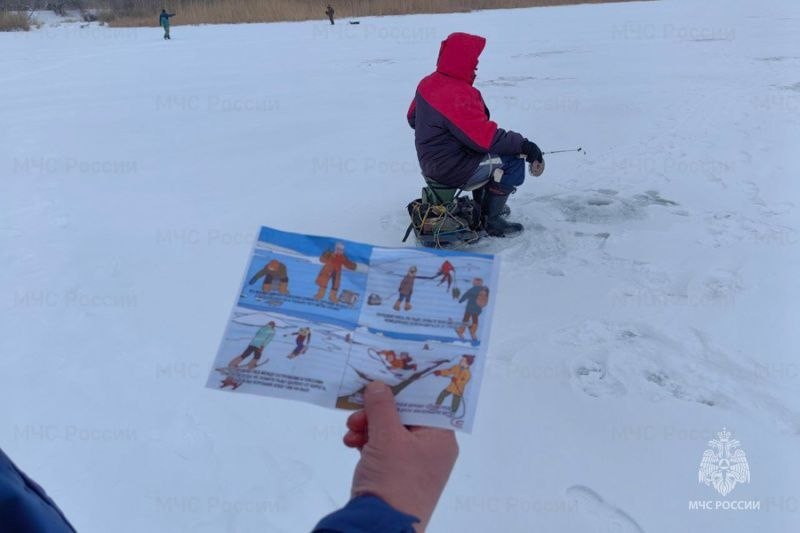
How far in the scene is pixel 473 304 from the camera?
119 centimetres

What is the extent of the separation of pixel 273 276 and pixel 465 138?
2.48 m

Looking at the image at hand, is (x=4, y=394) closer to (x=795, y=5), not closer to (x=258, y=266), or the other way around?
(x=258, y=266)

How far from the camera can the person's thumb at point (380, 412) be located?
3.62 feet

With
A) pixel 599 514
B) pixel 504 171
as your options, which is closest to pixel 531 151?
pixel 504 171

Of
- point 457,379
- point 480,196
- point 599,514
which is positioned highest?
point 457,379

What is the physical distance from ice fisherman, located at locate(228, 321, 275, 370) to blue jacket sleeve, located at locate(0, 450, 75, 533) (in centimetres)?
39

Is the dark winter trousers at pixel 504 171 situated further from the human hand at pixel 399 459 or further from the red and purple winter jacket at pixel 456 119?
the human hand at pixel 399 459

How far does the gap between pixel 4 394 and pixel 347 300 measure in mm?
2197

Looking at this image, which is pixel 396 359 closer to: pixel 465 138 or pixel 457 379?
pixel 457 379

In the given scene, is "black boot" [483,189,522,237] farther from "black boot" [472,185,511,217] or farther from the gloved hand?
the gloved hand

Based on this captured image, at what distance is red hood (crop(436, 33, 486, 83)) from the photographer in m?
3.40

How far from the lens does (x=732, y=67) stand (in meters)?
8.31

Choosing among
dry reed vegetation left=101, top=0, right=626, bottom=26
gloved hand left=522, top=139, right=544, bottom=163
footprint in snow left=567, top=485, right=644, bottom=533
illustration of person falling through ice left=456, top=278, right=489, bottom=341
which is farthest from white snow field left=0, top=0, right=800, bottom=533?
dry reed vegetation left=101, top=0, right=626, bottom=26

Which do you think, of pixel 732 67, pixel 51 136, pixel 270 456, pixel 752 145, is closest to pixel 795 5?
pixel 732 67
